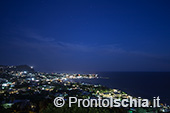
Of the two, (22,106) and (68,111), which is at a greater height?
(68,111)

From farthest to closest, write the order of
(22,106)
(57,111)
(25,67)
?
(25,67) → (22,106) → (57,111)

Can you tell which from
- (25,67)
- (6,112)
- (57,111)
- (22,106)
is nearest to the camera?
(57,111)

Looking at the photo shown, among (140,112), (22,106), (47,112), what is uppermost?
(47,112)

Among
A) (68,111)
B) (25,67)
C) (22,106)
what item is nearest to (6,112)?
(22,106)

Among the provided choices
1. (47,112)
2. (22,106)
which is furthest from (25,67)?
(47,112)

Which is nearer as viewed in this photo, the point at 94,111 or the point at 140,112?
the point at 94,111

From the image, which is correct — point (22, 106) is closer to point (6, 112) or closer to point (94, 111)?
point (6, 112)

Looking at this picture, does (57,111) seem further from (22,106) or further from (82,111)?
(22,106)

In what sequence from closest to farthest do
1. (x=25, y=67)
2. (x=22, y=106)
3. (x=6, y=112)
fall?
(x=6, y=112)
(x=22, y=106)
(x=25, y=67)

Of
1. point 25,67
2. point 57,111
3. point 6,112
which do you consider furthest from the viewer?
point 25,67
